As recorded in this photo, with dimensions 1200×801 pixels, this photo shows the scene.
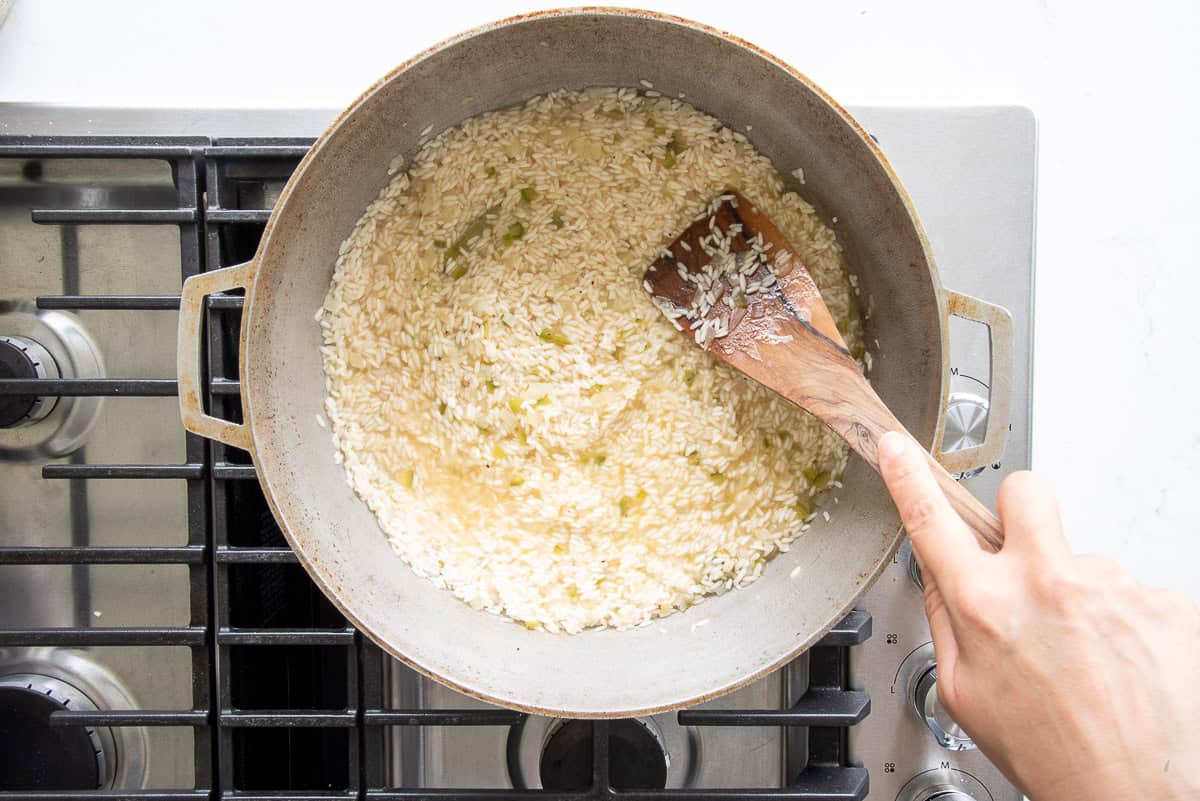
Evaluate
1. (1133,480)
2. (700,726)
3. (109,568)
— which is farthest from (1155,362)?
(109,568)

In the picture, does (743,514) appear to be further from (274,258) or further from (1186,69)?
(1186,69)

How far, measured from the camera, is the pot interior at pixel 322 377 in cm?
90

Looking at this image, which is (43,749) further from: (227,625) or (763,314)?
(763,314)

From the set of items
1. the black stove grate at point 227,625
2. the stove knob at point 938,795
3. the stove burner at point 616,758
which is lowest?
the stove knob at point 938,795

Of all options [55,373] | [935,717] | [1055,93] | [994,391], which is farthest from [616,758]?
[1055,93]

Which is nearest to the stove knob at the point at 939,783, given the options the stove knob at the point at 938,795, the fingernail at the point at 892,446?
the stove knob at the point at 938,795

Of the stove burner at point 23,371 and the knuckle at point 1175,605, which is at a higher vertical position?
the stove burner at point 23,371

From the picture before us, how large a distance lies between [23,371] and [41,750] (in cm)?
46

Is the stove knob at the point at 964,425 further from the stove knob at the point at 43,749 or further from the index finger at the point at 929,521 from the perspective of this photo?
the stove knob at the point at 43,749

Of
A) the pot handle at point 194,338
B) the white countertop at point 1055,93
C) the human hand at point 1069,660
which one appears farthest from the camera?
the white countertop at point 1055,93

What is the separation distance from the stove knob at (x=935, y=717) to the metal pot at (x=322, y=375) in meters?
0.21

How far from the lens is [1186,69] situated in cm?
121

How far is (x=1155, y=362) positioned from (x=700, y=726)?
2.72ft

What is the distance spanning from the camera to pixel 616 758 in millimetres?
1030
